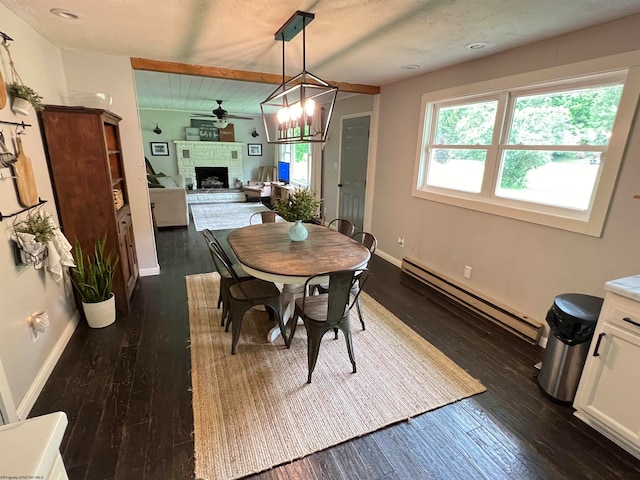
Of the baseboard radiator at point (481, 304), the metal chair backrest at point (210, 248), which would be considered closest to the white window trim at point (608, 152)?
the baseboard radiator at point (481, 304)

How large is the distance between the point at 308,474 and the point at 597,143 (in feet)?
9.21

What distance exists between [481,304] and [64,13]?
13.0 feet

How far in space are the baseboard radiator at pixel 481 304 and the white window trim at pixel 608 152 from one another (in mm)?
811

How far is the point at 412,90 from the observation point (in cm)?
383

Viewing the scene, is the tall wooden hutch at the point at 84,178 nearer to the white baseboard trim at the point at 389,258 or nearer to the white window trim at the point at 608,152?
the white baseboard trim at the point at 389,258

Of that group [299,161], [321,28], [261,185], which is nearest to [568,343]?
[321,28]

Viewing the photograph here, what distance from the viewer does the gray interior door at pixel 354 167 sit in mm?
4898

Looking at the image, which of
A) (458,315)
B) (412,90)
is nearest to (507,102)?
(412,90)

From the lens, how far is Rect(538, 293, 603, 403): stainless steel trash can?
189cm

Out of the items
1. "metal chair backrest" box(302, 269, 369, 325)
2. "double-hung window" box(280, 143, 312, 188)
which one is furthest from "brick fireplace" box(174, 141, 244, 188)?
"metal chair backrest" box(302, 269, 369, 325)

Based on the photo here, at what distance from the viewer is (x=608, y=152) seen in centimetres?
213

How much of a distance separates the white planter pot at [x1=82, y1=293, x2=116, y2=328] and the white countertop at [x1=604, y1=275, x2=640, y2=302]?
348 centimetres

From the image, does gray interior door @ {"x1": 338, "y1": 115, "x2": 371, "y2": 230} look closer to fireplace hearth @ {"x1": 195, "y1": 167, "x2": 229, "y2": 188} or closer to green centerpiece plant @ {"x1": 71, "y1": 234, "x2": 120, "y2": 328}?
green centerpiece plant @ {"x1": 71, "y1": 234, "x2": 120, "y2": 328}

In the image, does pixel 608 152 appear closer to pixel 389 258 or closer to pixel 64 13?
pixel 389 258
